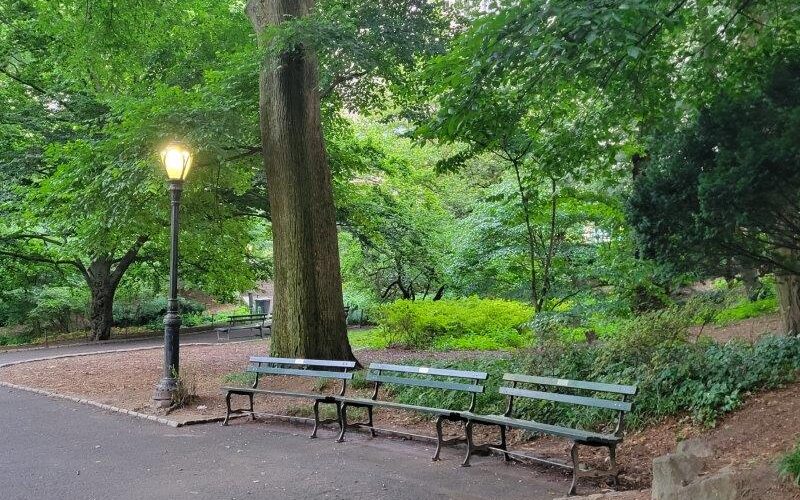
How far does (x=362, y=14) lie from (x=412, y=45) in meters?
1.01

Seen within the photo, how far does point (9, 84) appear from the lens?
1953 cm

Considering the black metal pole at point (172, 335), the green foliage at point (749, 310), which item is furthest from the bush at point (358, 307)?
the black metal pole at point (172, 335)

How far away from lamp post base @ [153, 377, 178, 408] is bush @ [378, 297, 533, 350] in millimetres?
6850

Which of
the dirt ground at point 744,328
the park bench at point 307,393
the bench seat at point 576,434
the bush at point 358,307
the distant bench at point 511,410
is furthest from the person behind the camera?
the bush at point 358,307

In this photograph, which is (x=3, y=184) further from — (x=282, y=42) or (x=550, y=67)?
(x=550, y=67)

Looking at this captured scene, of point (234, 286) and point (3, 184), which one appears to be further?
point (234, 286)

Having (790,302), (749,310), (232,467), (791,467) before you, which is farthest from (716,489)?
(749,310)

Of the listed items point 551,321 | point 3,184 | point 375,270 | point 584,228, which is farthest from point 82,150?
point 375,270

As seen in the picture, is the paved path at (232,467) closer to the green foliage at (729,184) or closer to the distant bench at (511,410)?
the distant bench at (511,410)

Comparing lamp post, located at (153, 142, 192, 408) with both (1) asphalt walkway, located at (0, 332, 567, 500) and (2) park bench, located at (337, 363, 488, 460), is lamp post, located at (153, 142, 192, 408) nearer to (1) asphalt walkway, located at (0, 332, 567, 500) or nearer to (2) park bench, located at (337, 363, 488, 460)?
(1) asphalt walkway, located at (0, 332, 567, 500)

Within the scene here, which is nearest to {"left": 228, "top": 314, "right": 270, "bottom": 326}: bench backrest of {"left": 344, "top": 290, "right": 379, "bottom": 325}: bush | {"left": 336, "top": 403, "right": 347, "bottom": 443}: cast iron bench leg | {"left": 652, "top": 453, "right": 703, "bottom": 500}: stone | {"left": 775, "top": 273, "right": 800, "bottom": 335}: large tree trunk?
{"left": 344, "top": 290, "right": 379, "bottom": 325}: bush

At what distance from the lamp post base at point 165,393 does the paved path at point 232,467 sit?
2.89ft

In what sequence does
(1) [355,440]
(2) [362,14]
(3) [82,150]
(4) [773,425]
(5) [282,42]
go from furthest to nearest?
1. (3) [82,150]
2. (2) [362,14]
3. (5) [282,42]
4. (1) [355,440]
5. (4) [773,425]

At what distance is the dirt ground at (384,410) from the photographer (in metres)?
5.32
